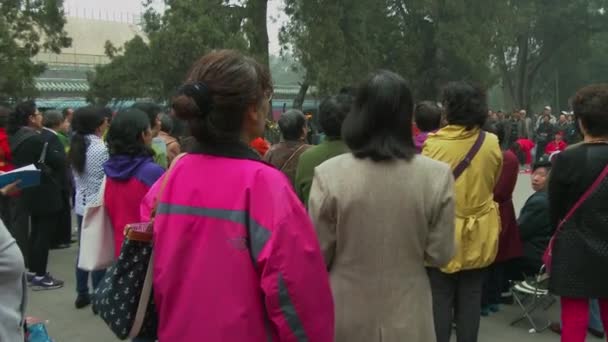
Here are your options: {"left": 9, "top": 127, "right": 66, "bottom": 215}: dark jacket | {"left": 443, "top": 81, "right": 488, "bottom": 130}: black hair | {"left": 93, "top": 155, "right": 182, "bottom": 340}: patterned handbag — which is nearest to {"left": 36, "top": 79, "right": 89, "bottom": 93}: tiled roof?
{"left": 9, "top": 127, "right": 66, "bottom": 215}: dark jacket

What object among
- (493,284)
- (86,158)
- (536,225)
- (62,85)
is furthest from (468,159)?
(62,85)

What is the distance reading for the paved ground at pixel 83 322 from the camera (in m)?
5.02

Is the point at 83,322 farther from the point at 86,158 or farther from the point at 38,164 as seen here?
the point at 38,164

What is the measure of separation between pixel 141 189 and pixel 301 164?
1.01 metres

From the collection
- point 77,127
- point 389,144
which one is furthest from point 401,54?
point 389,144

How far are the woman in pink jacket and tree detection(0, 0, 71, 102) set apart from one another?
1637cm

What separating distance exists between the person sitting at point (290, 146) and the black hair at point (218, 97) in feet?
9.21

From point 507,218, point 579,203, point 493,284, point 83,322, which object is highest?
point 579,203

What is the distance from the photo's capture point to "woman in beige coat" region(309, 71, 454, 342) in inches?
97.7

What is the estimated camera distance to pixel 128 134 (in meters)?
4.21

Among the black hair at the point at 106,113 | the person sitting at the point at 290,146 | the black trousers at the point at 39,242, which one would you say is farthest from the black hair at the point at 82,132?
the person sitting at the point at 290,146

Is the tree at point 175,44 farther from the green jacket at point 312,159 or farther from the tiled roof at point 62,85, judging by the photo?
the tiled roof at point 62,85

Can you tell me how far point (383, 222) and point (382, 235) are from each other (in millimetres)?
47

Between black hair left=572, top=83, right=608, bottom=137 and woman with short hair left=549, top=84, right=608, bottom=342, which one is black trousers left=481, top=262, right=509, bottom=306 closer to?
woman with short hair left=549, top=84, right=608, bottom=342
